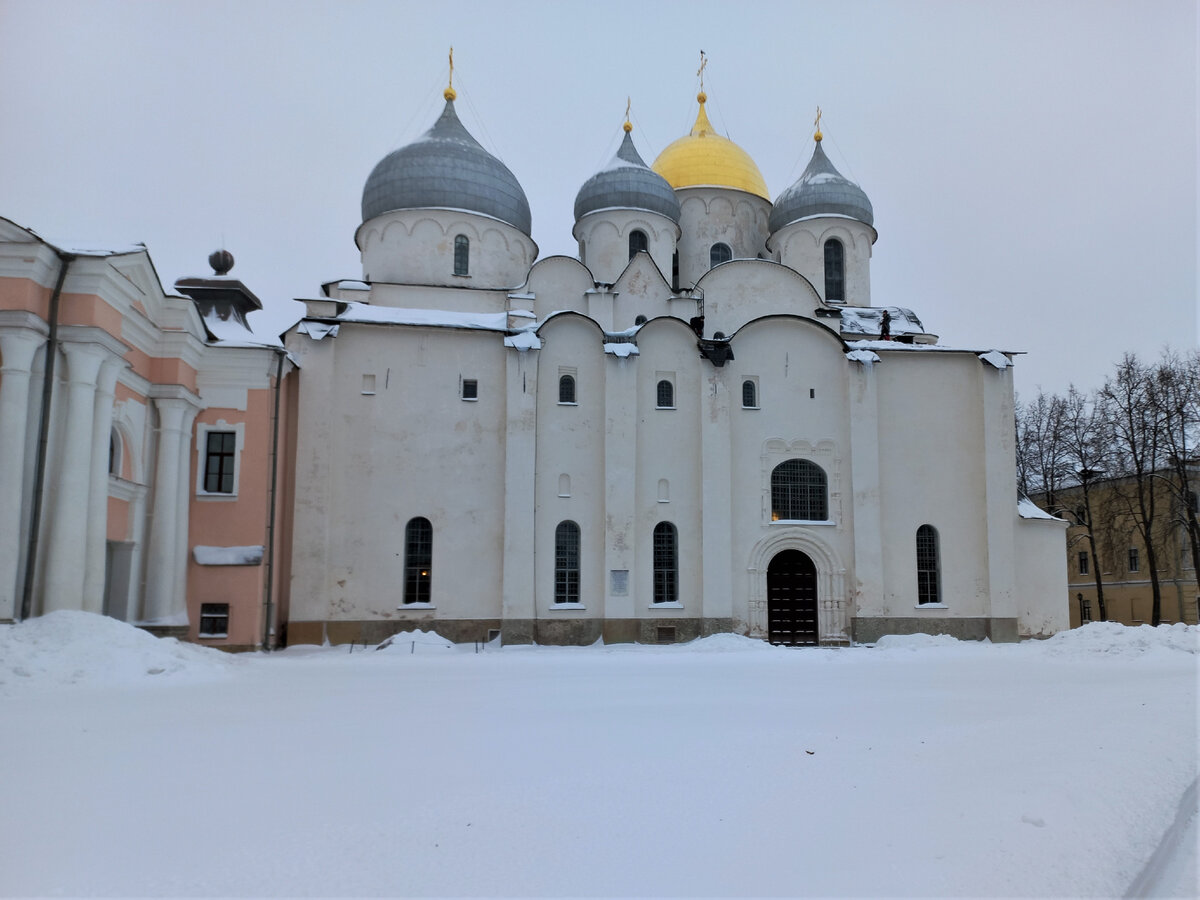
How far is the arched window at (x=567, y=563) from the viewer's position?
2338cm

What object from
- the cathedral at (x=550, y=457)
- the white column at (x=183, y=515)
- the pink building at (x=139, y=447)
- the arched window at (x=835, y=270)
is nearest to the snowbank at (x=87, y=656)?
the pink building at (x=139, y=447)

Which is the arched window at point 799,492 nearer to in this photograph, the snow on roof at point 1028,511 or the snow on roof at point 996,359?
the snow on roof at point 1028,511

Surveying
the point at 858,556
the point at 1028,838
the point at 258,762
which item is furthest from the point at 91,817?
the point at 858,556

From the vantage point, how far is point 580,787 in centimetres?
659

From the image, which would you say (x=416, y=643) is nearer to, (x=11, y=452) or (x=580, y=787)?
(x=11, y=452)

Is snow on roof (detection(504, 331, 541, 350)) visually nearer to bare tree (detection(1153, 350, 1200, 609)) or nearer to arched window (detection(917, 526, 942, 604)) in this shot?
arched window (detection(917, 526, 942, 604))

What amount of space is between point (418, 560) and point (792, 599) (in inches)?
362

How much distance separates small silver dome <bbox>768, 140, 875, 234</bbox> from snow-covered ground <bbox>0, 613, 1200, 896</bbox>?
20392mm

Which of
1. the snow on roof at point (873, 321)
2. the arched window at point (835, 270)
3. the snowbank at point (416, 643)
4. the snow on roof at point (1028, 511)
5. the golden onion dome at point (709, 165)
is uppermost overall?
the golden onion dome at point (709, 165)

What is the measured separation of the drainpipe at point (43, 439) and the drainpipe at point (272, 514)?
5.61m

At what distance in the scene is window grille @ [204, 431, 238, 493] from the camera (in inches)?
789

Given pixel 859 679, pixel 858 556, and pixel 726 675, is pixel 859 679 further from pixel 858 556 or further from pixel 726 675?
pixel 858 556

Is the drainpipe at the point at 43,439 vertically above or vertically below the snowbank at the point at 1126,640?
above

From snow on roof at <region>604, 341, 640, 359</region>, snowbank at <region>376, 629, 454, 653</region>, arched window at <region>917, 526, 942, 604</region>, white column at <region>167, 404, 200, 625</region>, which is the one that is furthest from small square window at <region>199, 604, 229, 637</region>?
arched window at <region>917, 526, 942, 604</region>
